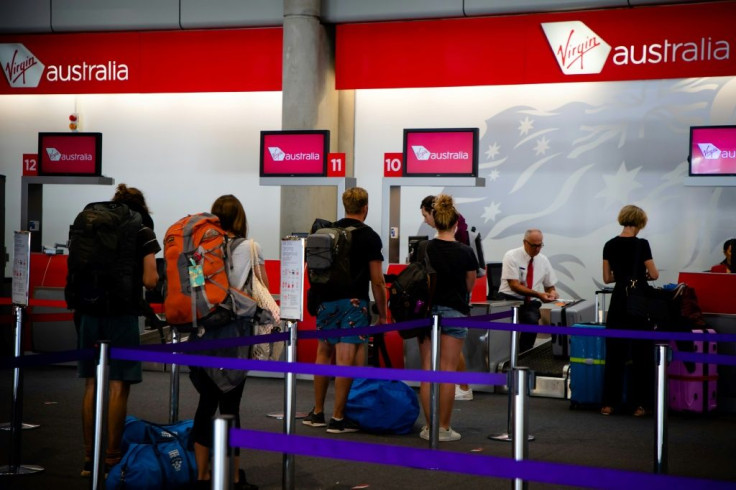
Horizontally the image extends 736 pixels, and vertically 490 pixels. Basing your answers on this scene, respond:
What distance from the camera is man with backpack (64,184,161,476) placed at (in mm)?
4699

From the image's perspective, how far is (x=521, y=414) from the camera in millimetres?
2916

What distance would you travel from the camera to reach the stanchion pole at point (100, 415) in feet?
11.7

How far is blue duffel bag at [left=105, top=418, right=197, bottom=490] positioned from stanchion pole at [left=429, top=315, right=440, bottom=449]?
1.31 meters

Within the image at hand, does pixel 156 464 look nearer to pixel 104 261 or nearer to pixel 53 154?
pixel 104 261

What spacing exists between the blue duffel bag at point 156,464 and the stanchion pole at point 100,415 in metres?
0.75

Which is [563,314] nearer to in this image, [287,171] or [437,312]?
[287,171]

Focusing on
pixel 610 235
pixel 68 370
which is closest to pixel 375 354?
pixel 68 370

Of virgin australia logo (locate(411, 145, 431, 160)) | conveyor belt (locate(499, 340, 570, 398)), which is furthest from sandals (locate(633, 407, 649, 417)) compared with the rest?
virgin australia logo (locate(411, 145, 431, 160))

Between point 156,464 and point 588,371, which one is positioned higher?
point 588,371

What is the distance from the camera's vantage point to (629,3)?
1085 cm

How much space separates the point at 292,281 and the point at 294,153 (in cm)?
447

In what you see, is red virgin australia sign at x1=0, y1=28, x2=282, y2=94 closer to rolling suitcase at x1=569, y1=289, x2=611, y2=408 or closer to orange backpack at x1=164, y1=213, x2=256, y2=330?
rolling suitcase at x1=569, y1=289, x2=611, y2=408

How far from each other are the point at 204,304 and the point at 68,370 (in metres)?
4.92

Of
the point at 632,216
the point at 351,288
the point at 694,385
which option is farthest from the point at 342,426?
the point at 694,385
